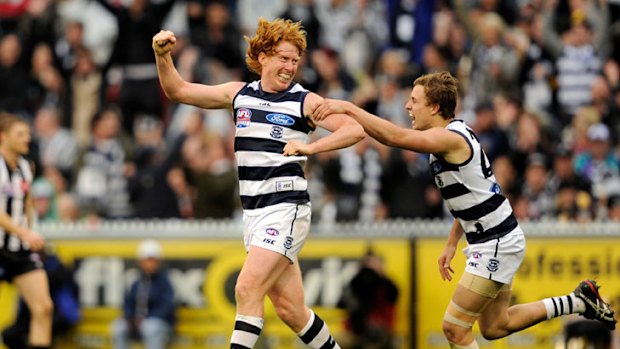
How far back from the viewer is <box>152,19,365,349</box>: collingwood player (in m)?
10.8

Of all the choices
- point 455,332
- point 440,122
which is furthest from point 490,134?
point 455,332

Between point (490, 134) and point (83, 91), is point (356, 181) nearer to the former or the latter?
point (490, 134)

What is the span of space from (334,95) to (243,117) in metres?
8.53

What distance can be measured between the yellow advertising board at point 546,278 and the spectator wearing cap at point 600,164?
84cm

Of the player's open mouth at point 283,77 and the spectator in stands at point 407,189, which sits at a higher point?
the player's open mouth at point 283,77

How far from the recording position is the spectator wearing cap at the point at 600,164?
658 inches

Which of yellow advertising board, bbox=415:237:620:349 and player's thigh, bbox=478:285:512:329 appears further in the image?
yellow advertising board, bbox=415:237:620:349

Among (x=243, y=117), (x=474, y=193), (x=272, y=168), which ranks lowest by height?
(x=474, y=193)

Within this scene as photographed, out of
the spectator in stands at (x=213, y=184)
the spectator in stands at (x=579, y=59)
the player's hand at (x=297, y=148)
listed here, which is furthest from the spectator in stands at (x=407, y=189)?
the player's hand at (x=297, y=148)

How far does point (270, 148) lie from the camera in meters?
11.0

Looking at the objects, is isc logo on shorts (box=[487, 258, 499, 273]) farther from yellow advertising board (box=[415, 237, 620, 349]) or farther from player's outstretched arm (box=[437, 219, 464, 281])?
yellow advertising board (box=[415, 237, 620, 349])

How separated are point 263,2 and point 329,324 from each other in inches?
281

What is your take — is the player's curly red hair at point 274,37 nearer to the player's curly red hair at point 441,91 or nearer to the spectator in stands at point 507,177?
the player's curly red hair at point 441,91

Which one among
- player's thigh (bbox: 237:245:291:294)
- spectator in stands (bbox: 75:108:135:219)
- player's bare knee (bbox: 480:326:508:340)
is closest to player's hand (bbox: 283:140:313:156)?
player's thigh (bbox: 237:245:291:294)
